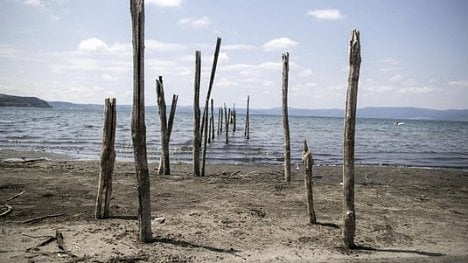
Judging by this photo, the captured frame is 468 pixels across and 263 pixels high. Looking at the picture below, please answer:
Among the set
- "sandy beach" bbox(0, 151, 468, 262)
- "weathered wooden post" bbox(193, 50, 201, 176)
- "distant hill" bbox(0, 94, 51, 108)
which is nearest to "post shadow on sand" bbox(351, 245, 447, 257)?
"sandy beach" bbox(0, 151, 468, 262)

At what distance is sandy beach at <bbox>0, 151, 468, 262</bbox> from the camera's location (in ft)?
19.3

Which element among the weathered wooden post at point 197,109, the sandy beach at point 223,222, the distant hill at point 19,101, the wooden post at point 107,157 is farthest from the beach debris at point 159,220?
the distant hill at point 19,101

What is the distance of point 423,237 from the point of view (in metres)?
7.02

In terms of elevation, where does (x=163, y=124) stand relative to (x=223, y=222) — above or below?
above

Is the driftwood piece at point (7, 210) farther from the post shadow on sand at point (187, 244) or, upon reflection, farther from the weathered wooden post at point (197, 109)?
the weathered wooden post at point (197, 109)

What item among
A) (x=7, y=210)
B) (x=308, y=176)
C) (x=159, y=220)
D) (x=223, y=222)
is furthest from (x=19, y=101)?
(x=308, y=176)

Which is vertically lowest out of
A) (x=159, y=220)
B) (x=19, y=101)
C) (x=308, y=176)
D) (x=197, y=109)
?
(x=159, y=220)

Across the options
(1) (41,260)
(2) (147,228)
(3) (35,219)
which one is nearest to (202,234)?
(2) (147,228)

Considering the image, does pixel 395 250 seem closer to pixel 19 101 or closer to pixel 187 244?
pixel 187 244

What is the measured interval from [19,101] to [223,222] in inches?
6670

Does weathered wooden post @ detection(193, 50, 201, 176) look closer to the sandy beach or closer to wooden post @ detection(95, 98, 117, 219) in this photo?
the sandy beach

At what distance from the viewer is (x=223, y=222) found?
7.46 m

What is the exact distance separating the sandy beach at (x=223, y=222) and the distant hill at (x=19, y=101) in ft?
497

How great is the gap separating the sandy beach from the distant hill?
152 metres
